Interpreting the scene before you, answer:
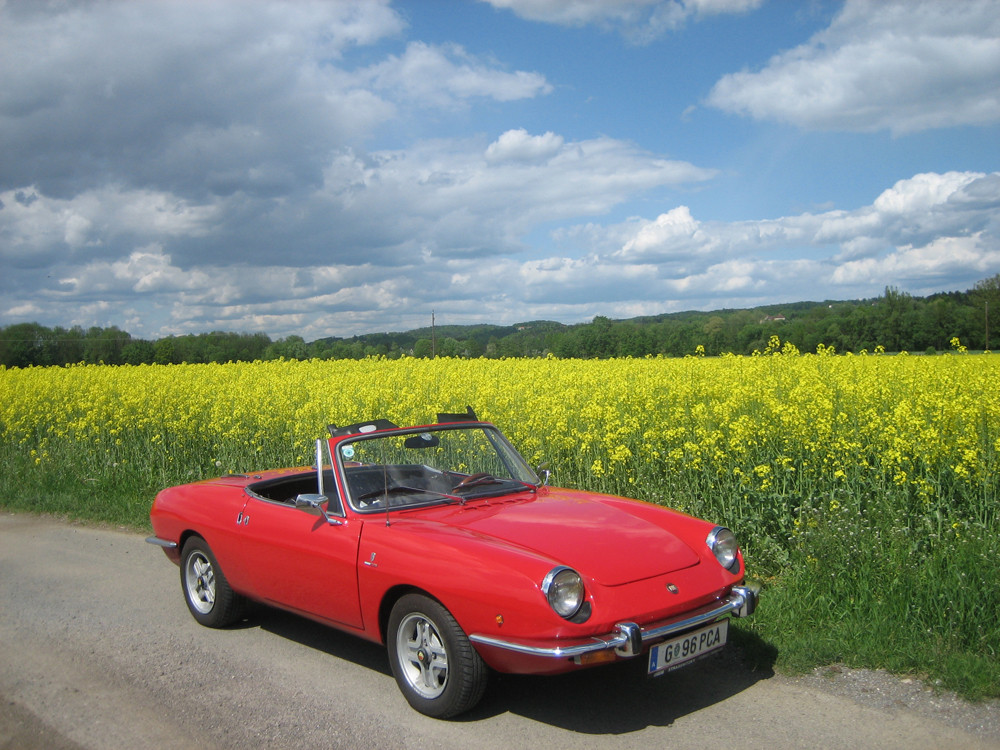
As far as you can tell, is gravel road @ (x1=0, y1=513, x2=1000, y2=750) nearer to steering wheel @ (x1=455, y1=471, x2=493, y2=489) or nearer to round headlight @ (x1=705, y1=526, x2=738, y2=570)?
round headlight @ (x1=705, y1=526, x2=738, y2=570)

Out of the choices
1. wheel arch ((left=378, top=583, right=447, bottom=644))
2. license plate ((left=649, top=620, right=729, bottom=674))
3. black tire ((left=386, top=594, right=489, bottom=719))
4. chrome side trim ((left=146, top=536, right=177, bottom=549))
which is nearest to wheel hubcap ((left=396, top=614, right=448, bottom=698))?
black tire ((left=386, top=594, right=489, bottom=719))

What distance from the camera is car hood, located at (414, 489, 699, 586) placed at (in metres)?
3.61

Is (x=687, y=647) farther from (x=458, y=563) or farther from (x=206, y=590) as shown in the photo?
(x=206, y=590)

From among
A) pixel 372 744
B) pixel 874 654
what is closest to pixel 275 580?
pixel 372 744

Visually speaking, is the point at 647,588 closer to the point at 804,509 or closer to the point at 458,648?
the point at 458,648

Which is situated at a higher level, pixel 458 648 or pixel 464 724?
pixel 458 648

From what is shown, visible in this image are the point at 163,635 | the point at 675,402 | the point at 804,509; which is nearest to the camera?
the point at 163,635

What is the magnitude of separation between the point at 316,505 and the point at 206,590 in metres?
1.65

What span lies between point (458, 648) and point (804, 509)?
364 centimetres

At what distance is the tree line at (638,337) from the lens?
23.4 m

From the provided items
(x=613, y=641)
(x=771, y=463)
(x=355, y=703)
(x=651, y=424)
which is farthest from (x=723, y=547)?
(x=651, y=424)

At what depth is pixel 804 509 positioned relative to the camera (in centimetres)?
602

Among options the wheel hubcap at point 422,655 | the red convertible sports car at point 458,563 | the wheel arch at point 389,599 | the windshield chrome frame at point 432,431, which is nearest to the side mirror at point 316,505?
the red convertible sports car at point 458,563

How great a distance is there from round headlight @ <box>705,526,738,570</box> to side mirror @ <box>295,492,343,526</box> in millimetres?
2094
